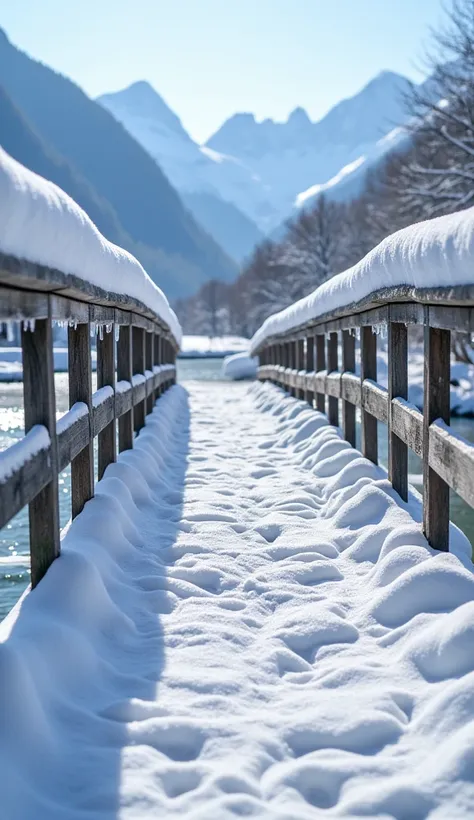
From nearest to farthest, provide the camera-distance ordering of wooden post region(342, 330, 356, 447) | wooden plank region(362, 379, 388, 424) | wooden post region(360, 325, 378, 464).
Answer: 1. wooden plank region(362, 379, 388, 424)
2. wooden post region(360, 325, 378, 464)
3. wooden post region(342, 330, 356, 447)

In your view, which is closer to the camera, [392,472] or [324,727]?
[324,727]

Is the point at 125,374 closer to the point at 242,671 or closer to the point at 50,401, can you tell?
the point at 50,401

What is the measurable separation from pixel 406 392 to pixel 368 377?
43.5 inches

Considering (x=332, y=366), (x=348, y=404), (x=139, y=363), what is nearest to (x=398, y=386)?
(x=348, y=404)

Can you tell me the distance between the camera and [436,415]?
3.54 metres

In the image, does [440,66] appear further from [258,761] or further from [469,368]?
[258,761]

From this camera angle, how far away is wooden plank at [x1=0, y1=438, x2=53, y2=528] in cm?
232

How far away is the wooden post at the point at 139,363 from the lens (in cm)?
727

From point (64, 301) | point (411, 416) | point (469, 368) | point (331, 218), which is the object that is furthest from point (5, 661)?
point (331, 218)

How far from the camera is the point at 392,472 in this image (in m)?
4.48

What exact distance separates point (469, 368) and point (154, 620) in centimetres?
1933

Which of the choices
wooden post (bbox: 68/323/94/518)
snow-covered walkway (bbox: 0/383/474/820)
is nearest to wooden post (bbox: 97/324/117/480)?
snow-covered walkway (bbox: 0/383/474/820)

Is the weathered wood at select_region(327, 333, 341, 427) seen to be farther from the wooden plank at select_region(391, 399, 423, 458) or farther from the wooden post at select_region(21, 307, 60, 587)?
the wooden post at select_region(21, 307, 60, 587)

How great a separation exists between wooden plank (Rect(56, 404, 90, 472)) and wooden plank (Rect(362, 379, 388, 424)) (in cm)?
174
